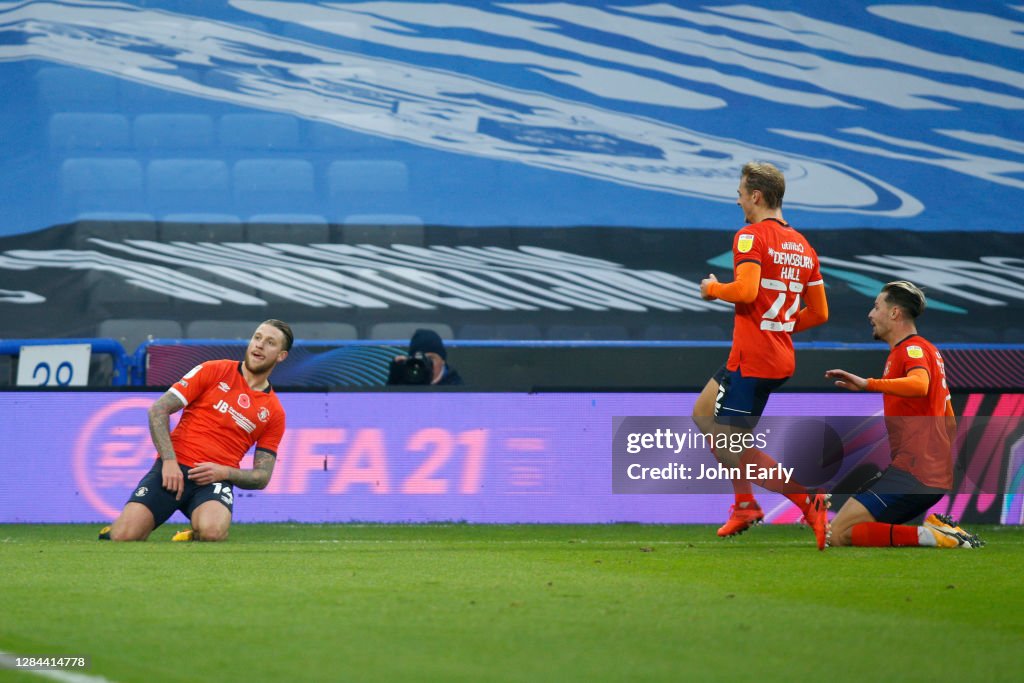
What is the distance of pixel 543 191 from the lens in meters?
12.9

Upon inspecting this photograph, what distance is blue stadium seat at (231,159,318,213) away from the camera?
12797mm

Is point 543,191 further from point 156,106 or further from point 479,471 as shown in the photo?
point 479,471

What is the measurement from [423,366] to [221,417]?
2953 mm

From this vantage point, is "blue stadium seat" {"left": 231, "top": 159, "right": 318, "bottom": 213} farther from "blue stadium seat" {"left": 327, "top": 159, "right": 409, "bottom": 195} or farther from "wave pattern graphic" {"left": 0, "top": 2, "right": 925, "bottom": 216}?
"wave pattern graphic" {"left": 0, "top": 2, "right": 925, "bottom": 216}

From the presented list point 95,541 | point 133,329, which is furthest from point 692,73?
point 95,541

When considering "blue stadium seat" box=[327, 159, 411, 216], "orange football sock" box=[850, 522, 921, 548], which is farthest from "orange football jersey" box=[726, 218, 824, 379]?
"blue stadium seat" box=[327, 159, 411, 216]

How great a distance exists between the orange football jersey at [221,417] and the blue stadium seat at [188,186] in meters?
6.11

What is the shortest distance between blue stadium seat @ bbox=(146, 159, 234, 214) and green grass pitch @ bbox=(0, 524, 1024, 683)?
6.62 m

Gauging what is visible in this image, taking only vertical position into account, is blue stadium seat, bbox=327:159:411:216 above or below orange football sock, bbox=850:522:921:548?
above

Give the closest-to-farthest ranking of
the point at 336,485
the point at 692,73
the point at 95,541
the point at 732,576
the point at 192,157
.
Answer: the point at 732,576, the point at 95,541, the point at 336,485, the point at 192,157, the point at 692,73

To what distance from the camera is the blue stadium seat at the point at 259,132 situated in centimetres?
1299

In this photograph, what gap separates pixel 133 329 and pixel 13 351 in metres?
1.44

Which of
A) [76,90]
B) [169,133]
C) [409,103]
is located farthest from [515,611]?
[76,90]

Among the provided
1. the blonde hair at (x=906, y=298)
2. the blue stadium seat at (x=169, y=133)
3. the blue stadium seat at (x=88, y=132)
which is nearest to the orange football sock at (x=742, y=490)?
the blonde hair at (x=906, y=298)
